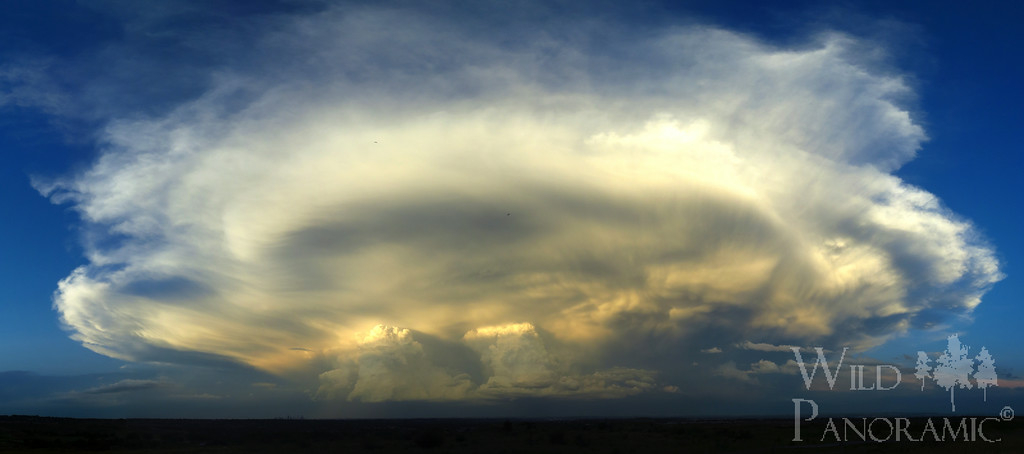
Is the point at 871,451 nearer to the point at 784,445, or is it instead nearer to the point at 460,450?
the point at 784,445

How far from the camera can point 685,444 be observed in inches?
3243

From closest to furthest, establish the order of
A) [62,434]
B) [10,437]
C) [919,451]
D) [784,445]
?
[919,451]
[784,445]
[10,437]
[62,434]

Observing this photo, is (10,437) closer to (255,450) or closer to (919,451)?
(255,450)

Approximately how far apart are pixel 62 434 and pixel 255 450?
5259 centimetres

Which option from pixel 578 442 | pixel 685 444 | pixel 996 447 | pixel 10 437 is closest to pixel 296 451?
pixel 578 442

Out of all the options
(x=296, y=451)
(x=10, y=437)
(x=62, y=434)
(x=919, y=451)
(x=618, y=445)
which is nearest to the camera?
(x=919, y=451)

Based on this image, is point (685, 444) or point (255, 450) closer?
point (255, 450)

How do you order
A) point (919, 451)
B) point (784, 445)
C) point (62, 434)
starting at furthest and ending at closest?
point (62, 434) < point (784, 445) < point (919, 451)

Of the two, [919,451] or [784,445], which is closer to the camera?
[919,451]

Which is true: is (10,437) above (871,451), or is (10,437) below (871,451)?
below

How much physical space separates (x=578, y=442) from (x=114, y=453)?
53897 mm

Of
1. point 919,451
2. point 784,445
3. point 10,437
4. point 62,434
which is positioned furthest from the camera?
point 62,434

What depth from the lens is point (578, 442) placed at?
84.9 meters

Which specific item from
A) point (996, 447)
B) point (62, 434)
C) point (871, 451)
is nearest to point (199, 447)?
point (62, 434)
